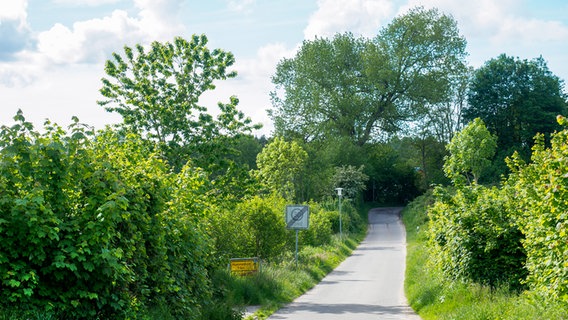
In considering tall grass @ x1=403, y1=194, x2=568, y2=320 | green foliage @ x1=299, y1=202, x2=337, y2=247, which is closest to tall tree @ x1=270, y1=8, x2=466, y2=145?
green foliage @ x1=299, y1=202, x2=337, y2=247

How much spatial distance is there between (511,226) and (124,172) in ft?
27.9

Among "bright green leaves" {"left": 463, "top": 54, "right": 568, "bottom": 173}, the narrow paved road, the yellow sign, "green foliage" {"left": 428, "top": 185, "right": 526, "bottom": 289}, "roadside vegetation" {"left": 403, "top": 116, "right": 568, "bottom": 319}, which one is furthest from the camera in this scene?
"bright green leaves" {"left": 463, "top": 54, "right": 568, "bottom": 173}

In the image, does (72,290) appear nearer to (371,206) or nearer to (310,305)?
(310,305)

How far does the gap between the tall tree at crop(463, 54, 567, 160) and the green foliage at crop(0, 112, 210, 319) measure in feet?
226

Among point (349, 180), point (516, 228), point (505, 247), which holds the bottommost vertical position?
point (505, 247)

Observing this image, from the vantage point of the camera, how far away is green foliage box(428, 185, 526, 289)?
52.6 feet

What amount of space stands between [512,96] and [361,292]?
5798 centimetres

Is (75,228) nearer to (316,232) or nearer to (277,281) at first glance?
(277,281)

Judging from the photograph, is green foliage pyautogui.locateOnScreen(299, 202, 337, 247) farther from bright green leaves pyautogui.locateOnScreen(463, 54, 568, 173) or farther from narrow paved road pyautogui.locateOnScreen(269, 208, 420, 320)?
bright green leaves pyautogui.locateOnScreen(463, 54, 568, 173)

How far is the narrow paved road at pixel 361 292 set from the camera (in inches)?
747

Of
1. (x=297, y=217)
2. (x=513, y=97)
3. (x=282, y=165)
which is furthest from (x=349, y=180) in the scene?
(x=297, y=217)

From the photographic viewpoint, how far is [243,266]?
75.3 feet

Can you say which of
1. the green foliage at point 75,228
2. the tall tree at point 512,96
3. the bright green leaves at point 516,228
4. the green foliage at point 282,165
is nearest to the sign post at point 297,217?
the bright green leaves at point 516,228

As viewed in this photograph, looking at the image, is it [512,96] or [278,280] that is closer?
[278,280]
